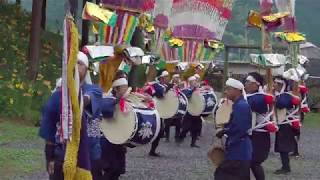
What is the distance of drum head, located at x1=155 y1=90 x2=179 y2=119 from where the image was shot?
12.0m

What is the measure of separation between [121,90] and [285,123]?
3.79 metres

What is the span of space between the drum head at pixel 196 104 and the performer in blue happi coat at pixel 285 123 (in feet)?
9.80

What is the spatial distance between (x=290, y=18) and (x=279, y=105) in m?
1.22

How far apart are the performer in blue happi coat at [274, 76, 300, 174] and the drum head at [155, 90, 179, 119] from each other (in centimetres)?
236

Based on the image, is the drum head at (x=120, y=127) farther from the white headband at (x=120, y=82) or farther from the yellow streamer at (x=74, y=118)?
the yellow streamer at (x=74, y=118)

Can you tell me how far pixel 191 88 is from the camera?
13258 millimetres

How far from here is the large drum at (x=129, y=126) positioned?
716cm

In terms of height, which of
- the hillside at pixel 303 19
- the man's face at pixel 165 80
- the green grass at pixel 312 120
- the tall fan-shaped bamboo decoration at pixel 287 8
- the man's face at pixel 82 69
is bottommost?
the green grass at pixel 312 120

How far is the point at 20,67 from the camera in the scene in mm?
16516

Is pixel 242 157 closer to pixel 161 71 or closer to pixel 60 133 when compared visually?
pixel 60 133

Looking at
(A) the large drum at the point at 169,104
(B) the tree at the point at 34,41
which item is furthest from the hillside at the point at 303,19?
(A) the large drum at the point at 169,104

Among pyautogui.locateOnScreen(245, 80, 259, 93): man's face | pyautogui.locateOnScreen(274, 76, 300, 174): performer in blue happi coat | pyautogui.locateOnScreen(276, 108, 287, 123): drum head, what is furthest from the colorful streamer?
pyautogui.locateOnScreen(276, 108, 287, 123): drum head

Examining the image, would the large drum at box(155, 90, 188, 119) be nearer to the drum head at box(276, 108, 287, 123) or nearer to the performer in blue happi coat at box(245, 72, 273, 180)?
the drum head at box(276, 108, 287, 123)

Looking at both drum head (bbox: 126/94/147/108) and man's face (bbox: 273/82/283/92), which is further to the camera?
man's face (bbox: 273/82/283/92)
